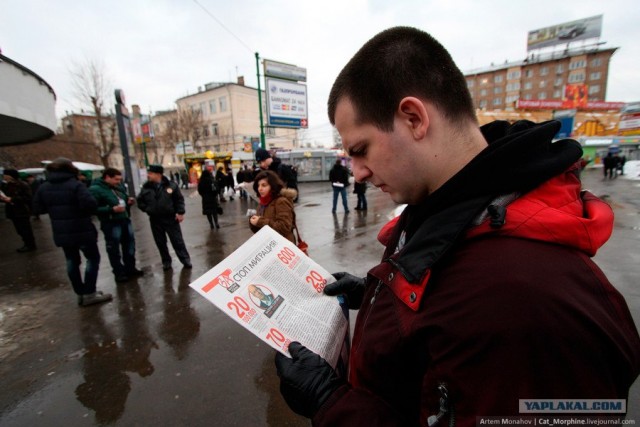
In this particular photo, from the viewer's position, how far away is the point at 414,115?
0.91m

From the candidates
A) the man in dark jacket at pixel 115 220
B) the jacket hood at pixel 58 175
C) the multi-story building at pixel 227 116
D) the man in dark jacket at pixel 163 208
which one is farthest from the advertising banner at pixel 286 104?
the multi-story building at pixel 227 116

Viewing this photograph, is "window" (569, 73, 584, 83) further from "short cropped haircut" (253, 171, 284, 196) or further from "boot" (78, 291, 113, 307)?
"boot" (78, 291, 113, 307)

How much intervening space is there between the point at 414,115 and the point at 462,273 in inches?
19.4

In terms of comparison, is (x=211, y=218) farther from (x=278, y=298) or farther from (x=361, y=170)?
(x=361, y=170)

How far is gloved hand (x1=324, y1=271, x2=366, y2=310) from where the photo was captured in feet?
5.33

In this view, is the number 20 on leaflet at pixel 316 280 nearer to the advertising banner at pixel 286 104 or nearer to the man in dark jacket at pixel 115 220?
the man in dark jacket at pixel 115 220

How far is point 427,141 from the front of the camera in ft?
3.02

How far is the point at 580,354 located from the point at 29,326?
214 inches

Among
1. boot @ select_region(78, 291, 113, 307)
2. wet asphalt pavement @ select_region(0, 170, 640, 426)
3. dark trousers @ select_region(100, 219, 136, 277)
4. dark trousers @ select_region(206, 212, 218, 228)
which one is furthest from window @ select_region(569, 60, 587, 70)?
boot @ select_region(78, 291, 113, 307)

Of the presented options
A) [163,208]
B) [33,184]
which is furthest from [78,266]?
[33,184]

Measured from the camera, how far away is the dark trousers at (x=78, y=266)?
4.07 metres

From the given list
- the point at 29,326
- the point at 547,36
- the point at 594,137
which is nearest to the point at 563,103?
the point at 594,137

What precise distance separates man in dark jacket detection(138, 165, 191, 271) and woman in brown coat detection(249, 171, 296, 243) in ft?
7.55

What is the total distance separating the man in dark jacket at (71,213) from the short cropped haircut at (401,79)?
14.6 ft
